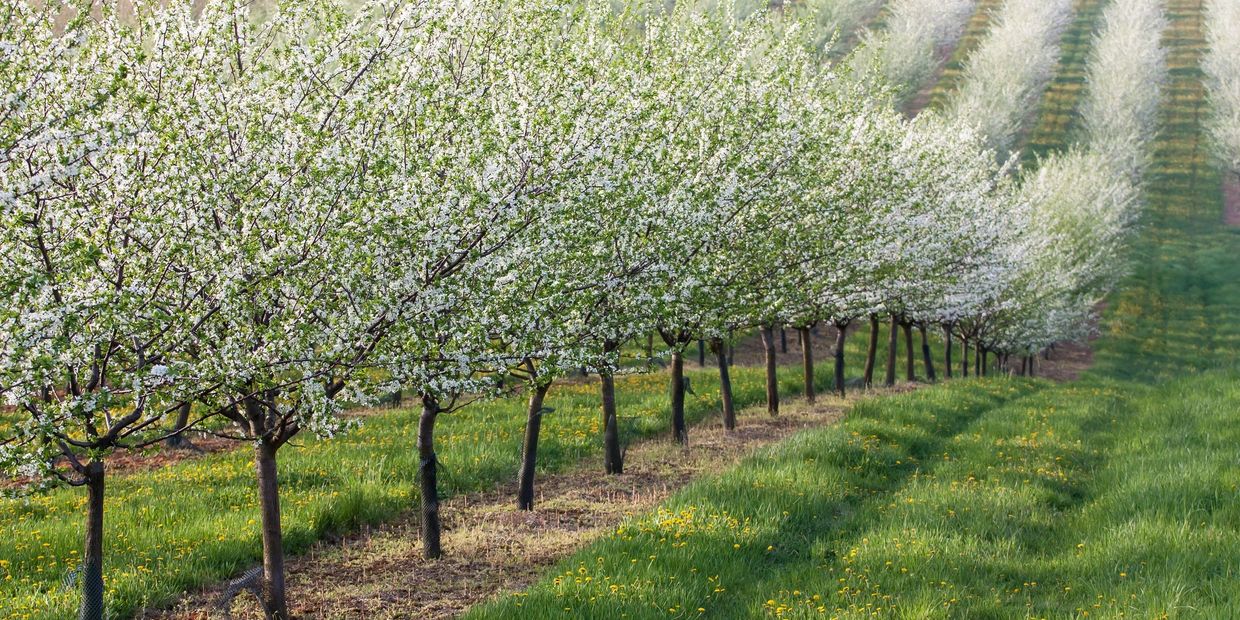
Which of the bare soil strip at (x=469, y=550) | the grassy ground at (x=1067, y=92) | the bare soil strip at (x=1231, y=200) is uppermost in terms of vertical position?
the grassy ground at (x=1067, y=92)

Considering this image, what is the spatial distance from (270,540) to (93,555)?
5.95 ft

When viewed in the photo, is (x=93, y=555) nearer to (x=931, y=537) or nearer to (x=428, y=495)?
(x=428, y=495)

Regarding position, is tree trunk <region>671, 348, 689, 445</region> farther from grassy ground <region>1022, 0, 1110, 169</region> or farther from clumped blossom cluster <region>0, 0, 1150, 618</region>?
grassy ground <region>1022, 0, 1110, 169</region>

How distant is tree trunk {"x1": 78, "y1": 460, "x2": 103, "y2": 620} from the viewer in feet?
29.5

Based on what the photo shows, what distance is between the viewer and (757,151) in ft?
52.6

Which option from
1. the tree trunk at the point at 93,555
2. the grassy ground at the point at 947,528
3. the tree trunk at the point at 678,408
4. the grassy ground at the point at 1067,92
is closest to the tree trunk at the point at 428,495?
the grassy ground at the point at 947,528

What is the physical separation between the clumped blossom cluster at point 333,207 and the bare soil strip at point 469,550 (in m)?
0.69

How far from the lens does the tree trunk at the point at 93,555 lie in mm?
9000

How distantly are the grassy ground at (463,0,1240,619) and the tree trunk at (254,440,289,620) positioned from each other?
2603 millimetres

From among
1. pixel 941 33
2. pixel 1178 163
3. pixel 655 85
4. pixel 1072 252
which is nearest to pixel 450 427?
pixel 655 85

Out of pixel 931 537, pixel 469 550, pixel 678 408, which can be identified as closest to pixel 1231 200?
pixel 678 408

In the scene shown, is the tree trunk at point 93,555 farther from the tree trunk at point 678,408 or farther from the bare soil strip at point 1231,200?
the bare soil strip at point 1231,200

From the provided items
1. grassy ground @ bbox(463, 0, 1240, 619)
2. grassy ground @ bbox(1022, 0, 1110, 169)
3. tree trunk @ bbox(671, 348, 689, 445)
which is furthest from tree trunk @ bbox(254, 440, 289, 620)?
grassy ground @ bbox(1022, 0, 1110, 169)

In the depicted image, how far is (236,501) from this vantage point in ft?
47.3
